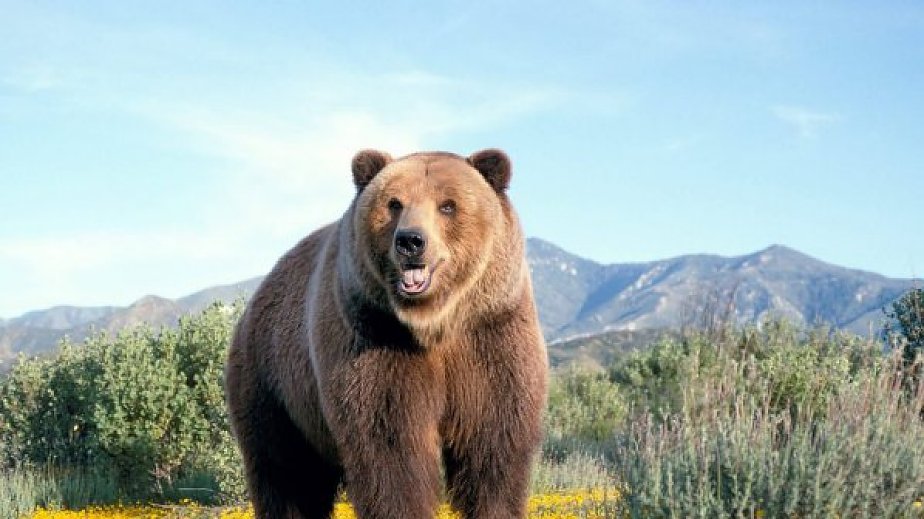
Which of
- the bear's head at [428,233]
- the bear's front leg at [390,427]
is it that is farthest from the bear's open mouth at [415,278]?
the bear's front leg at [390,427]

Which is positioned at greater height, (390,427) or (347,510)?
(390,427)

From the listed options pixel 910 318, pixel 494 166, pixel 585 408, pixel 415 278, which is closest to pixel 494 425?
pixel 415 278

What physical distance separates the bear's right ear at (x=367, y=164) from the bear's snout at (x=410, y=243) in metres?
0.69

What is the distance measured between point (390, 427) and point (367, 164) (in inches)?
52.9

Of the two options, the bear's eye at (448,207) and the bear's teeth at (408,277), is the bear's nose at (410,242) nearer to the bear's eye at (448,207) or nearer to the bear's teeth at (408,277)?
the bear's teeth at (408,277)

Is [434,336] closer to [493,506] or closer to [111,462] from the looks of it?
[493,506]

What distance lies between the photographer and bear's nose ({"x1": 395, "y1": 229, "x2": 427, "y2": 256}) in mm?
4422

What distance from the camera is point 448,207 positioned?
4.68 metres

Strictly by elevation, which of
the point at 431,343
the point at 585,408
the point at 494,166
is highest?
the point at 494,166

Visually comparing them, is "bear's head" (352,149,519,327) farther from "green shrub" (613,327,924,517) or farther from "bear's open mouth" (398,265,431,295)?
"green shrub" (613,327,924,517)

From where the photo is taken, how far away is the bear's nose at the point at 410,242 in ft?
14.5

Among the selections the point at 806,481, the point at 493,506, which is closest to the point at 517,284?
the point at 493,506

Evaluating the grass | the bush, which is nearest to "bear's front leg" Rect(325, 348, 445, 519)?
the grass

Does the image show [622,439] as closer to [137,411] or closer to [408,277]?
[408,277]
